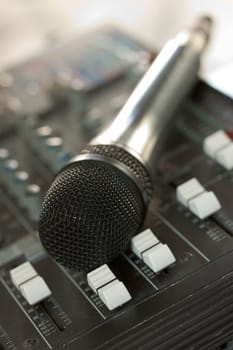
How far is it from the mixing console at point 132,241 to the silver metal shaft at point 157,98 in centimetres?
5

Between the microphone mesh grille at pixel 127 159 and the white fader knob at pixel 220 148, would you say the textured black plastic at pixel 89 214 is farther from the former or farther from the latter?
the white fader knob at pixel 220 148

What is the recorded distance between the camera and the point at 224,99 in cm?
115

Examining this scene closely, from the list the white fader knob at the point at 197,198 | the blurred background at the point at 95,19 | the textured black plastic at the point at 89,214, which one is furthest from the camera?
the blurred background at the point at 95,19

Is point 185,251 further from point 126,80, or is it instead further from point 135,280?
point 126,80

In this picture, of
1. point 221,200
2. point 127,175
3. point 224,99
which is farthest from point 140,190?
point 224,99

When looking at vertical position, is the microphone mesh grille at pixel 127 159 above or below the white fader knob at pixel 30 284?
above

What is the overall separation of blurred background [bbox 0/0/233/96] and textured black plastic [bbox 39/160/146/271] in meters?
0.73

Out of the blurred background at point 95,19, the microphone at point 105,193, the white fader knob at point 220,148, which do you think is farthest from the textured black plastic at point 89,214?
the blurred background at point 95,19

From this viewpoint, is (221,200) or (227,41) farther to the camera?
(227,41)

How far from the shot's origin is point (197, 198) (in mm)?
963

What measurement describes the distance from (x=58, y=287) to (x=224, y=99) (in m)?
0.40

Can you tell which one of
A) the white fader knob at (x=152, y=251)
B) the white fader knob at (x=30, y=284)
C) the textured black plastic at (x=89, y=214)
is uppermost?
the textured black plastic at (x=89, y=214)

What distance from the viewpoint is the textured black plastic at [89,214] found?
848 mm

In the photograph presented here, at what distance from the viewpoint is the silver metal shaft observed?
958 millimetres
